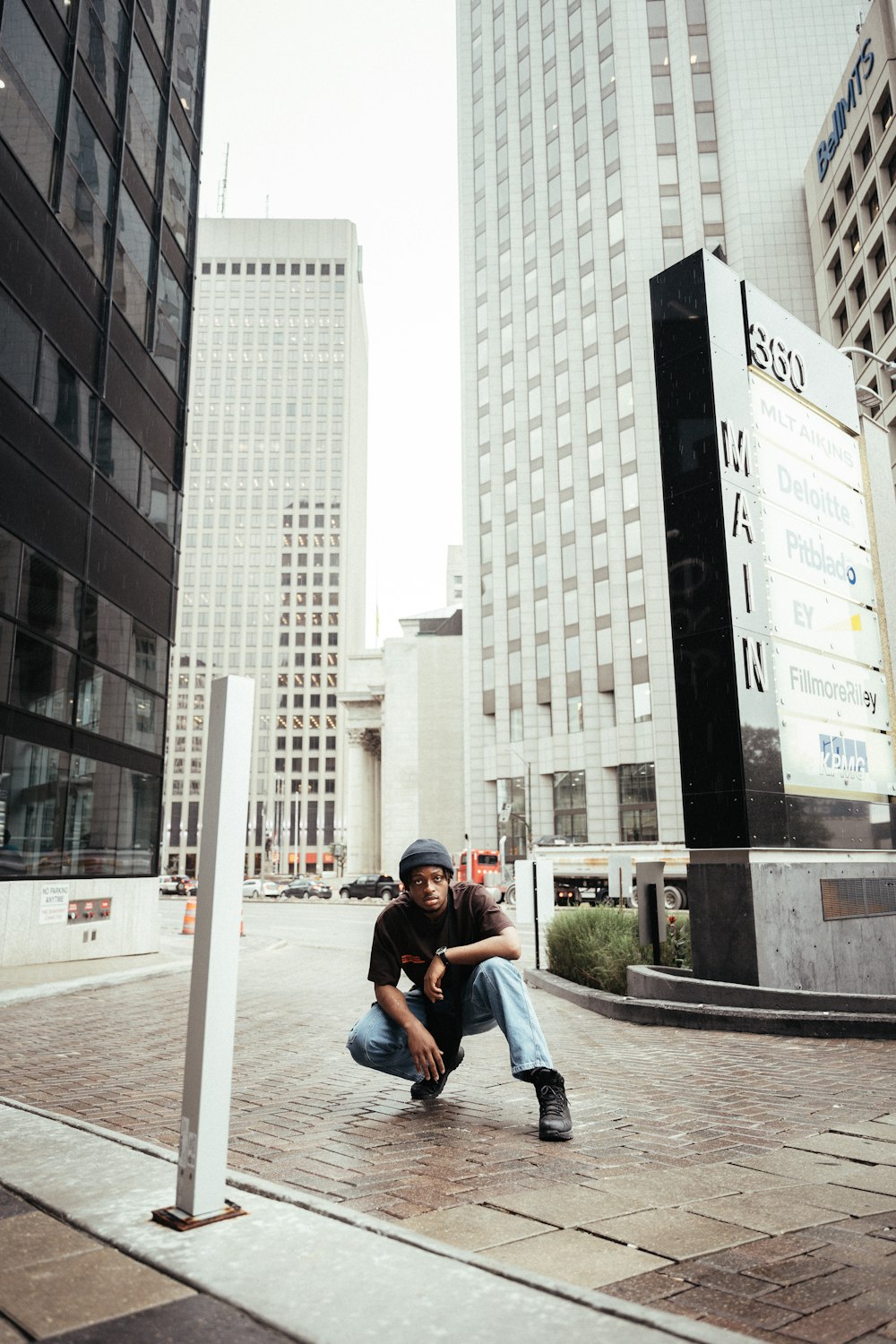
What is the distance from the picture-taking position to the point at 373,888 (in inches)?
2114

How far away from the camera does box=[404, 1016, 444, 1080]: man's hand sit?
4137 millimetres

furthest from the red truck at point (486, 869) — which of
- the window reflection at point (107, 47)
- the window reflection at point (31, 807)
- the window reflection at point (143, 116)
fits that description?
the window reflection at point (107, 47)

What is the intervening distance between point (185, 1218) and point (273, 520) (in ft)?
470

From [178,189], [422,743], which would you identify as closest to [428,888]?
[178,189]

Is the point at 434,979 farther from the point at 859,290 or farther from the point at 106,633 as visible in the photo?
the point at 859,290

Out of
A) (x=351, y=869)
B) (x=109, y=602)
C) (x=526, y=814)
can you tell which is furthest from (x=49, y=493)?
(x=351, y=869)

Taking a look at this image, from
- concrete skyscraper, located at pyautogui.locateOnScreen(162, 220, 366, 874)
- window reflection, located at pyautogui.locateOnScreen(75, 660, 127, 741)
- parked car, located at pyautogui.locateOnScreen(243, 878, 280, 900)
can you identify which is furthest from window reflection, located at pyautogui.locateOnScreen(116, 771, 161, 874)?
concrete skyscraper, located at pyautogui.locateOnScreen(162, 220, 366, 874)

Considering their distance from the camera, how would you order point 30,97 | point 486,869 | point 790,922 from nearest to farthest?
point 790,922 < point 30,97 < point 486,869

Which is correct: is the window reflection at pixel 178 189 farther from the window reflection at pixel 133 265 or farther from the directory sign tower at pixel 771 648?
the directory sign tower at pixel 771 648

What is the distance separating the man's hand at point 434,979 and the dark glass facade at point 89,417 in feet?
35.0

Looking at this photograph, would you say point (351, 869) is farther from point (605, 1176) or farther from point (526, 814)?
point (605, 1176)

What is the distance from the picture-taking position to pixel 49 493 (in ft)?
47.0

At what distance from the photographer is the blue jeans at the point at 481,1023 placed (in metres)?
4.18

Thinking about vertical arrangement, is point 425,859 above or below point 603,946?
above
